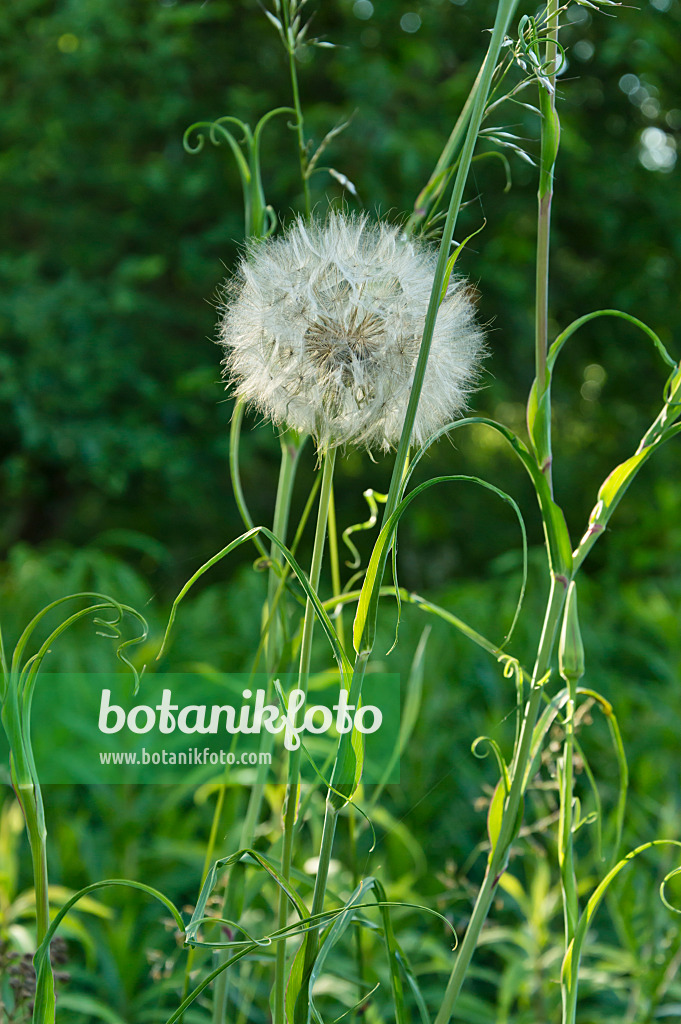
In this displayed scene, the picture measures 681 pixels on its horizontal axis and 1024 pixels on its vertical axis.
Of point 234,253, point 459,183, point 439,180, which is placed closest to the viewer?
point 459,183

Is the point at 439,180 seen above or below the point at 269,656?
above

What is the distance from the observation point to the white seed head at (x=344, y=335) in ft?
1.46

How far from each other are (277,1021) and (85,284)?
99.2 inches

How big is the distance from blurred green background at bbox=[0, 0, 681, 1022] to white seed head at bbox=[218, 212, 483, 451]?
1.47 meters

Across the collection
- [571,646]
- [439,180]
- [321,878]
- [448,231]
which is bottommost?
[321,878]

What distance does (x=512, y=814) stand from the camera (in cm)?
45

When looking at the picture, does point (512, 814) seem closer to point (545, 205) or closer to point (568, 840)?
point (568, 840)

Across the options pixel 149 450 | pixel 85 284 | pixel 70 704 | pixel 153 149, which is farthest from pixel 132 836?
pixel 153 149

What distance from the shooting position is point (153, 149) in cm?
297

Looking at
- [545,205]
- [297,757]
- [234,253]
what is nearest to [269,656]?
[297,757]

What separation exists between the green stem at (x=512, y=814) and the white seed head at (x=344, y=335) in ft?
0.42

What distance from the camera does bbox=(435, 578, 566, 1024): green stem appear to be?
44cm

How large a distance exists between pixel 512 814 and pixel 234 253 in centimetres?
268

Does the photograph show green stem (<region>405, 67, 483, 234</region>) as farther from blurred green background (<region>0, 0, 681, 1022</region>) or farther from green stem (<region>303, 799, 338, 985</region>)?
blurred green background (<region>0, 0, 681, 1022</region>)
